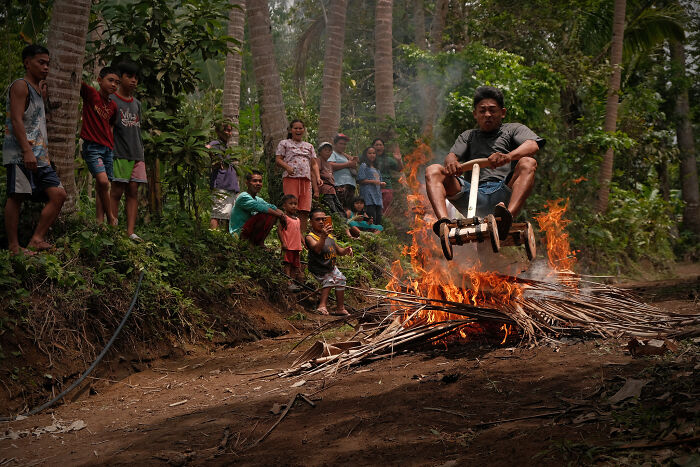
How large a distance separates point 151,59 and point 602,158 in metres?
10.7

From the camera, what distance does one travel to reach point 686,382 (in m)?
3.03

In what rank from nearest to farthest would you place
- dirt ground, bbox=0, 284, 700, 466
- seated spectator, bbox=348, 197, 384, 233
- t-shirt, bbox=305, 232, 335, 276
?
dirt ground, bbox=0, 284, 700, 466 < t-shirt, bbox=305, 232, 335, 276 < seated spectator, bbox=348, 197, 384, 233

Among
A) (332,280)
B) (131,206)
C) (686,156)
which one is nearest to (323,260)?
(332,280)

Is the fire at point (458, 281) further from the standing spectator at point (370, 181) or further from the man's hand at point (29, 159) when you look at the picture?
the standing spectator at point (370, 181)

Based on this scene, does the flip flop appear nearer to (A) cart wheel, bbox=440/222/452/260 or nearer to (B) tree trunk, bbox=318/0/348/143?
(A) cart wheel, bbox=440/222/452/260

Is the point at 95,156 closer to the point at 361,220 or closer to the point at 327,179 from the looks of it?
the point at 327,179

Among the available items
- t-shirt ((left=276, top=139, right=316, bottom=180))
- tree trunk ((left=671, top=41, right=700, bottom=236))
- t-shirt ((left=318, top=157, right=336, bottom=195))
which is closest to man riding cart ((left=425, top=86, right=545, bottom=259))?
t-shirt ((left=276, top=139, right=316, bottom=180))

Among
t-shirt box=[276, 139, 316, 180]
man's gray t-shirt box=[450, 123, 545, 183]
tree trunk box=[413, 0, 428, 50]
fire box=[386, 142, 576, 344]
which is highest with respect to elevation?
tree trunk box=[413, 0, 428, 50]

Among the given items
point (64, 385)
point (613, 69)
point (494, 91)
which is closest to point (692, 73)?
point (613, 69)

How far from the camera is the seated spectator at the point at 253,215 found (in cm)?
876

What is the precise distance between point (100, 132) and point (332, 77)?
7209mm

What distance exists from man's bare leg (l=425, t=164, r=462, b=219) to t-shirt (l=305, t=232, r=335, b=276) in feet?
9.82

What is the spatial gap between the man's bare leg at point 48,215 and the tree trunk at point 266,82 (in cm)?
551

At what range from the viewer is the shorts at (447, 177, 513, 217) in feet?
18.7
